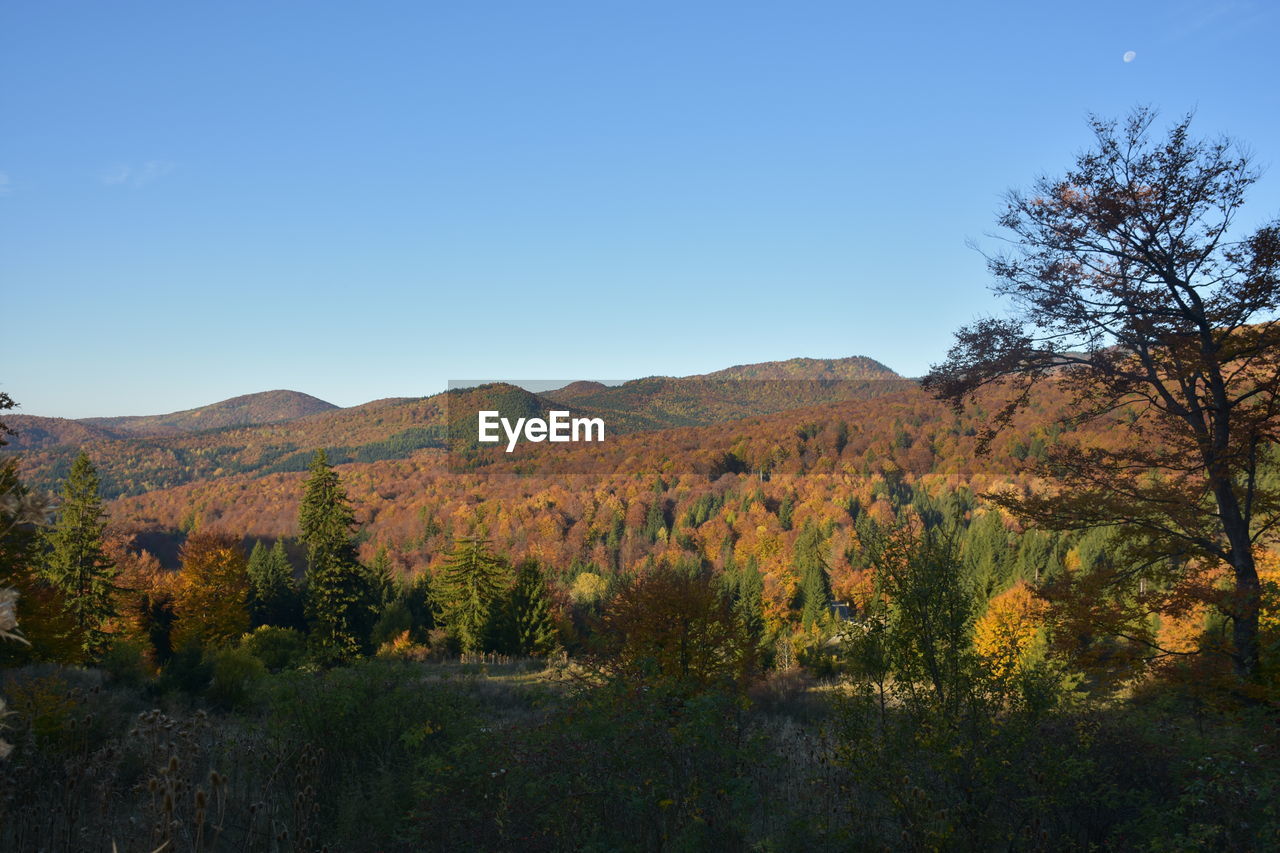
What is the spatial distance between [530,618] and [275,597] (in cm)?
1423

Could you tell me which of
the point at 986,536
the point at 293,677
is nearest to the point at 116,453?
the point at 986,536

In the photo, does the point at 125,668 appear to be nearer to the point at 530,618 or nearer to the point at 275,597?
the point at 530,618

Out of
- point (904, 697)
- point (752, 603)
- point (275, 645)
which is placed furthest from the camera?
point (752, 603)

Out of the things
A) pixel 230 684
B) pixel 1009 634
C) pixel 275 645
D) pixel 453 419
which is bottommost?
pixel 275 645

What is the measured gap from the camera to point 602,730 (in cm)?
695

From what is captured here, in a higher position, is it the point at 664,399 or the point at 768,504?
the point at 664,399

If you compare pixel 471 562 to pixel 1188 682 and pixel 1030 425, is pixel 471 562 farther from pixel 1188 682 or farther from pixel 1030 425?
pixel 1030 425

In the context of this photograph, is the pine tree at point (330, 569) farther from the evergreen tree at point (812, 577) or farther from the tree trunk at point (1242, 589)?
the evergreen tree at point (812, 577)

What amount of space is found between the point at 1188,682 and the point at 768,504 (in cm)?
9033

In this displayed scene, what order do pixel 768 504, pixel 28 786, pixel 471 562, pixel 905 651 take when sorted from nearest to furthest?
1. pixel 28 786
2. pixel 905 651
3. pixel 471 562
4. pixel 768 504

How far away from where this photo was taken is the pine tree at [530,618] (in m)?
37.1

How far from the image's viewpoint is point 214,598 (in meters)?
38.3

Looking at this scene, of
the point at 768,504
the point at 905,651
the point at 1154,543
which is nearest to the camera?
the point at 905,651

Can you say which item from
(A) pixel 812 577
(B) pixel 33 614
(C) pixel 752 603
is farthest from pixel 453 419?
(B) pixel 33 614
